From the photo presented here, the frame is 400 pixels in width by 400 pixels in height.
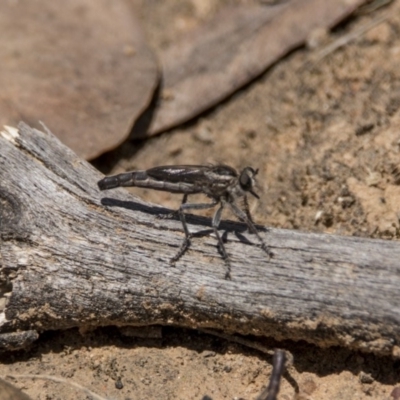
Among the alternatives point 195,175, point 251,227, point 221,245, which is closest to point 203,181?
point 195,175

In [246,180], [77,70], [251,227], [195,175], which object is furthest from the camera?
[77,70]

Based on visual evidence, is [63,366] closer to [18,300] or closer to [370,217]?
[18,300]

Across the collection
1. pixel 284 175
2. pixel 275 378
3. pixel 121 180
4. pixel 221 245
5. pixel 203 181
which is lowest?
pixel 275 378

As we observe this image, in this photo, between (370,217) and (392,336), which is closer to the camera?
(392,336)

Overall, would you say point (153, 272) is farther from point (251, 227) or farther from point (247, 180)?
point (247, 180)

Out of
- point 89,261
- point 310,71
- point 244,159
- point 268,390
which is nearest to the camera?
point 268,390

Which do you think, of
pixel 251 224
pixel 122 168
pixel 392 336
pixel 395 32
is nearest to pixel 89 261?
pixel 251 224

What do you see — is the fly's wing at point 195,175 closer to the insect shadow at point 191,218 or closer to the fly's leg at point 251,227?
the fly's leg at point 251,227
